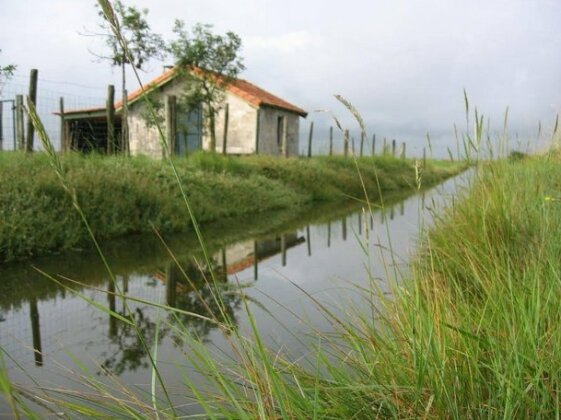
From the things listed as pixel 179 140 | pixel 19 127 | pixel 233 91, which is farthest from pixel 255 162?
pixel 233 91

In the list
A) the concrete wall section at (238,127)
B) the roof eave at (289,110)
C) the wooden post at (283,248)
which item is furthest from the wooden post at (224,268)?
the roof eave at (289,110)

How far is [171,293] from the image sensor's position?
12.8 ft

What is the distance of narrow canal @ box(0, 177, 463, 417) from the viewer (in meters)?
2.34

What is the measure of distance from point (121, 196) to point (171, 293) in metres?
3.55

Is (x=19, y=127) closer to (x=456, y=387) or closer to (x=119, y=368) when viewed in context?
(x=119, y=368)

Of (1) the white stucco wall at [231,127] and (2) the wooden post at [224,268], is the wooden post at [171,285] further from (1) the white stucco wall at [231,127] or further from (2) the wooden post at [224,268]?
(1) the white stucco wall at [231,127]

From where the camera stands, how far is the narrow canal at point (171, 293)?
7.66 feet

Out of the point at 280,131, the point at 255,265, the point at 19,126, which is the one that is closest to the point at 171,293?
the point at 255,265

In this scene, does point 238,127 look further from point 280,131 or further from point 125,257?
point 125,257

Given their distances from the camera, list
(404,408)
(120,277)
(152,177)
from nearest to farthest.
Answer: (404,408), (120,277), (152,177)

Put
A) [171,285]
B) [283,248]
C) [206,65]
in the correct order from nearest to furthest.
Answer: [171,285] < [283,248] < [206,65]

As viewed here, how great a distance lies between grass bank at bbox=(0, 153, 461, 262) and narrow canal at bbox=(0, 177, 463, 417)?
386 mm

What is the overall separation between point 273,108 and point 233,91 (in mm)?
2352

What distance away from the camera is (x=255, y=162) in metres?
13.2
